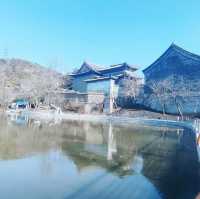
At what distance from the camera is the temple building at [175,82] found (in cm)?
2586

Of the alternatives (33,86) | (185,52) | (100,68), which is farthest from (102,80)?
(185,52)

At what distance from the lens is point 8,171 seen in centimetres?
666

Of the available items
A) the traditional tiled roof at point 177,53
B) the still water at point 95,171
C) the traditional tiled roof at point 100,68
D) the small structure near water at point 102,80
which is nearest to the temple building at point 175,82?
the traditional tiled roof at point 177,53

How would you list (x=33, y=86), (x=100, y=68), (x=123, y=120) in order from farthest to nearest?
(x=100, y=68) → (x=33, y=86) → (x=123, y=120)

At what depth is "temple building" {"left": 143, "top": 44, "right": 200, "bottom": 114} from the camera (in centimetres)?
2586

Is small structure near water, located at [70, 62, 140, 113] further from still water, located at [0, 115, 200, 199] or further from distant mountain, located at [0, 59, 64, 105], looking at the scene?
still water, located at [0, 115, 200, 199]

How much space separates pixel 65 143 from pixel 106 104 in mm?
20716

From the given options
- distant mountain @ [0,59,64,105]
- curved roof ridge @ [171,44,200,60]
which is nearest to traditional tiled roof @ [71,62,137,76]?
distant mountain @ [0,59,64,105]

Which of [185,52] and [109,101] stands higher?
[185,52]

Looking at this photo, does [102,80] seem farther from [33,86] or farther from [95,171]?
[95,171]

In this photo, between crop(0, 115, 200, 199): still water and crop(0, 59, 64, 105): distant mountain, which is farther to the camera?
crop(0, 59, 64, 105): distant mountain

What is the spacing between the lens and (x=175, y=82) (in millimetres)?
27594

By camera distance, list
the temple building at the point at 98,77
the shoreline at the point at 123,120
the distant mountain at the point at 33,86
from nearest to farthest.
→ the shoreline at the point at 123,120 → the temple building at the point at 98,77 → the distant mountain at the point at 33,86

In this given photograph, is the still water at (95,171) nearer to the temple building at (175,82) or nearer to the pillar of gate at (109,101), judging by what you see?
the temple building at (175,82)
